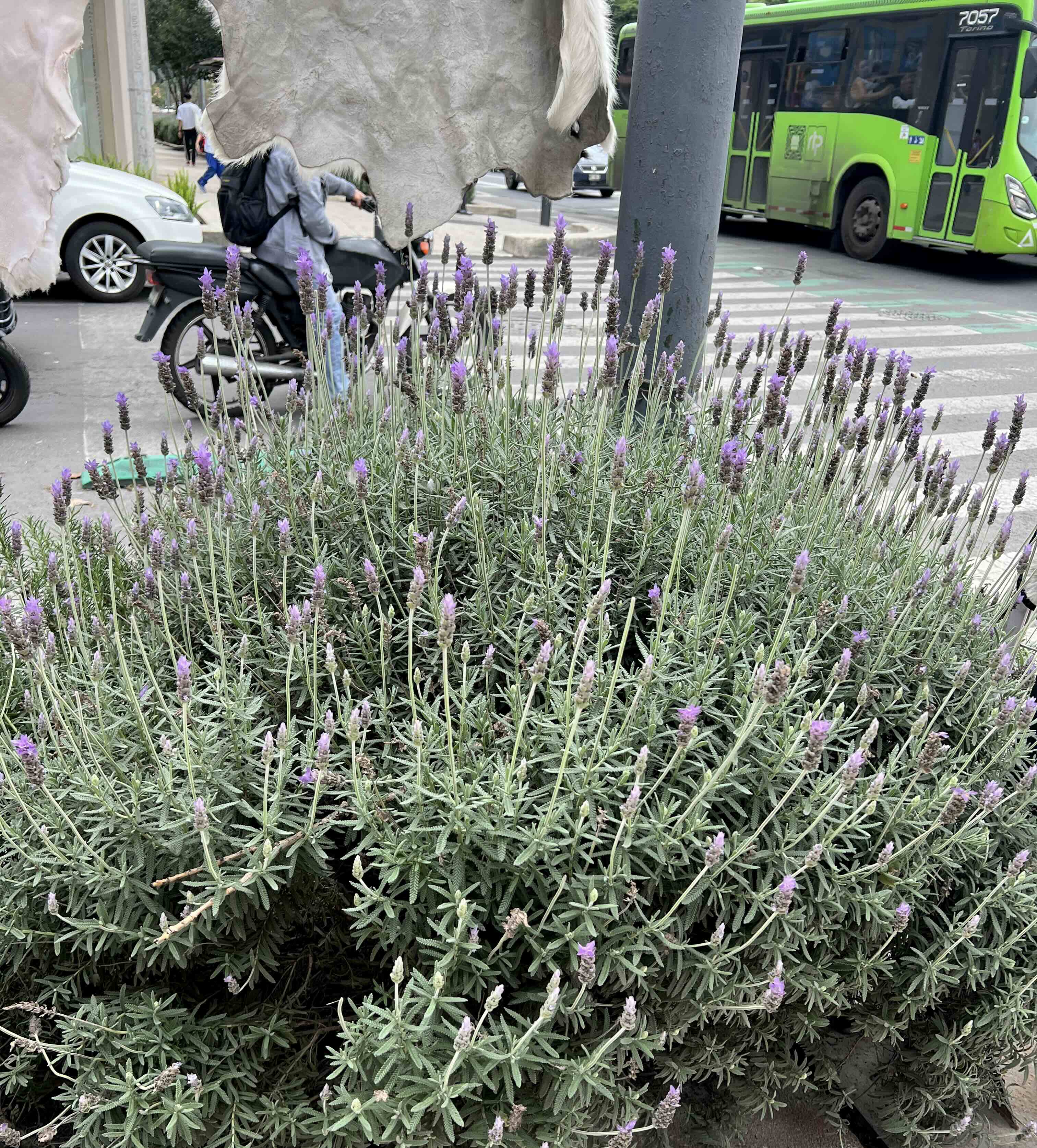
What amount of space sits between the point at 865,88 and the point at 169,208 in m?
11.2

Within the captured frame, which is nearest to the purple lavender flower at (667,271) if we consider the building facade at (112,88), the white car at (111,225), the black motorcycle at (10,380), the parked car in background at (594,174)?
the black motorcycle at (10,380)

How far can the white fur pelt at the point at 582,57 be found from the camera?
2580 mm

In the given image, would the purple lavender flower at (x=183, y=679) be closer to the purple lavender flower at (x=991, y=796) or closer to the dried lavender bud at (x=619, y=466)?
the dried lavender bud at (x=619, y=466)

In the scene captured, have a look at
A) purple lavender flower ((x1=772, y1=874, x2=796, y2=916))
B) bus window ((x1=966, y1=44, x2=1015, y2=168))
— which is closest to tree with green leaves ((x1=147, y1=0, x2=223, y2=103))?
bus window ((x1=966, y1=44, x2=1015, y2=168))

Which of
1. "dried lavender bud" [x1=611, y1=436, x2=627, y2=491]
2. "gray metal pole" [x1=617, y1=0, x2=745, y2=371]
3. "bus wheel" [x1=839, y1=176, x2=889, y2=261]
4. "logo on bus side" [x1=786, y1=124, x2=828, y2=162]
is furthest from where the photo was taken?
"logo on bus side" [x1=786, y1=124, x2=828, y2=162]

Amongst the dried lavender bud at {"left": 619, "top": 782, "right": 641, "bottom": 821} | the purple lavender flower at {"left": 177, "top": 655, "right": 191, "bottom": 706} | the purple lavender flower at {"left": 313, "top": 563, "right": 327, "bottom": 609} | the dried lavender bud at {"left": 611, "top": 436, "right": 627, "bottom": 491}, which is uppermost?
the dried lavender bud at {"left": 611, "top": 436, "right": 627, "bottom": 491}

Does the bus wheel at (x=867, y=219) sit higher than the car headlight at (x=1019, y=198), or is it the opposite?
the car headlight at (x=1019, y=198)

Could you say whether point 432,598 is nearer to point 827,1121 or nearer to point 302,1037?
point 302,1037

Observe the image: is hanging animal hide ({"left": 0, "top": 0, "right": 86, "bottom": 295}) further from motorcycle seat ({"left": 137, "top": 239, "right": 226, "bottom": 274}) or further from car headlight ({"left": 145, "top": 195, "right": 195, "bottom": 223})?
car headlight ({"left": 145, "top": 195, "right": 195, "bottom": 223})

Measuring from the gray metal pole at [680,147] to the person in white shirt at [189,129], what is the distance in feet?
72.6

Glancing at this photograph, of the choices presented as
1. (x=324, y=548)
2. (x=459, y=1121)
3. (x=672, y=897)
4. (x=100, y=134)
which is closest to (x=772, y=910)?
(x=672, y=897)

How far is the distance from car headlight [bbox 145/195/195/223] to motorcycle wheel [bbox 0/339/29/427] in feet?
14.0

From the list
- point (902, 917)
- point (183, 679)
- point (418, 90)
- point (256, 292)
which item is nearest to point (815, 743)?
point (902, 917)

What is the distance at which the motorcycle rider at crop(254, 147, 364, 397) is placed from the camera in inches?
255
